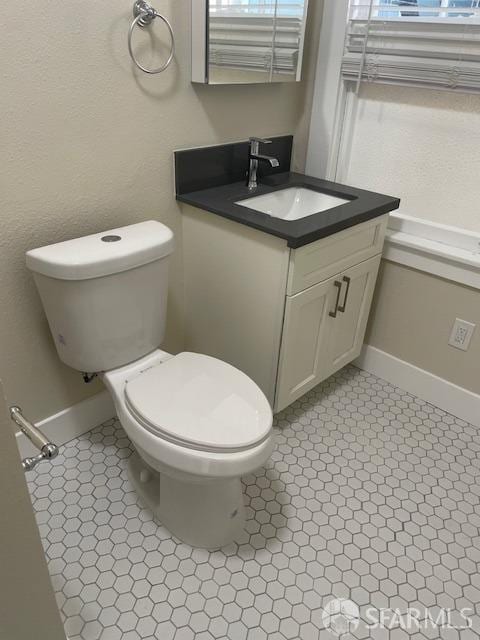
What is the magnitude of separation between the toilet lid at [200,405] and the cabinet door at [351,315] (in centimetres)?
57

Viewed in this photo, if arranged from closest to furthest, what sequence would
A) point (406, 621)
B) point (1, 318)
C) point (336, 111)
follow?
point (406, 621)
point (1, 318)
point (336, 111)

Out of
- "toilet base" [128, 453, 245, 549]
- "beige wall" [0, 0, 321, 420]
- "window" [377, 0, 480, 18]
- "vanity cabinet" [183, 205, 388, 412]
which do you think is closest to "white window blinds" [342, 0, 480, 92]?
"window" [377, 0, 480, 18]

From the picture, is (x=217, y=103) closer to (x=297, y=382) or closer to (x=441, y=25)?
(x=441, y=25)

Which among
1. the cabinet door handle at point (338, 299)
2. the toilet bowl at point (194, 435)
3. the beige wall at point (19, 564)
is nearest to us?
the beige wall at point (19, 564)

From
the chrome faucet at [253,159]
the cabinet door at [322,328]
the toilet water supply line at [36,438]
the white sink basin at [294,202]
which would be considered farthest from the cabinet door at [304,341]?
the toilet water supply line at [36,438]

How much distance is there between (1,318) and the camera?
1.40 metres

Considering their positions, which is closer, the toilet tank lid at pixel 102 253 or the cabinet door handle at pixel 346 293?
the toilet tank lid at pixel 102 253

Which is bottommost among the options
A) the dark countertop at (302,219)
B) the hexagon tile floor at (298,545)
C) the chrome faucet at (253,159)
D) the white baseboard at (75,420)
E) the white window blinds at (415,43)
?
the hexagon tile floor at (298,545)

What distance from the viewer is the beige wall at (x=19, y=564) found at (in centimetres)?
73

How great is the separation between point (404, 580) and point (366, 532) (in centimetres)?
16

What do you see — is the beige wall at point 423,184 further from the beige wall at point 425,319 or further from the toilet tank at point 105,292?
the toilet tank at point 105,292

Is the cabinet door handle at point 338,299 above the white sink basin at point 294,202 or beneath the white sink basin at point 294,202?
beneath

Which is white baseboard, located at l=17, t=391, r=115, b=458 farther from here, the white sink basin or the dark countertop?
the white sink basin

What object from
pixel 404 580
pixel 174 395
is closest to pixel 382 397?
pixel 404 580
